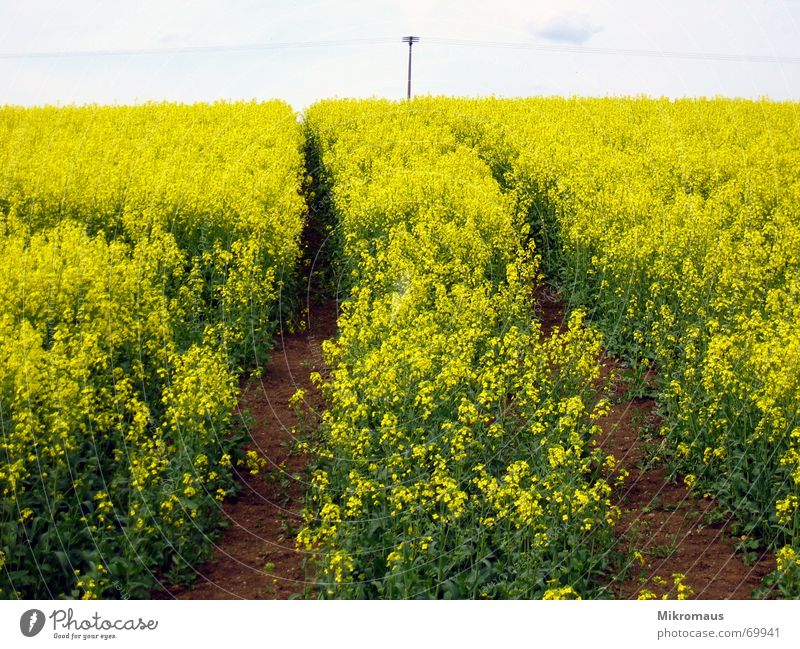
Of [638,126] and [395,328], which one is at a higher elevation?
[638,126]

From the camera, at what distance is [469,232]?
42.9ft

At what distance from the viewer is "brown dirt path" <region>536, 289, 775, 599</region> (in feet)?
23.6

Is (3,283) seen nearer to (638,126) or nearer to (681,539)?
Answer: (681,539)

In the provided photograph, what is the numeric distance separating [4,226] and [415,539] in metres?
8.96

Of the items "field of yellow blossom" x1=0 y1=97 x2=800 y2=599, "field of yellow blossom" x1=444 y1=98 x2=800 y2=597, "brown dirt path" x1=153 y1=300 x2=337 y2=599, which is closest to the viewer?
"field of yellow blossom" x1=0 y1=97 x2=800 y2=599

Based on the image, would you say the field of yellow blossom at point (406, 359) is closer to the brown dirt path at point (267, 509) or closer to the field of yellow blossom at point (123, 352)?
the field of yellow blossom at point (123, 352)

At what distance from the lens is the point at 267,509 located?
873 cm
